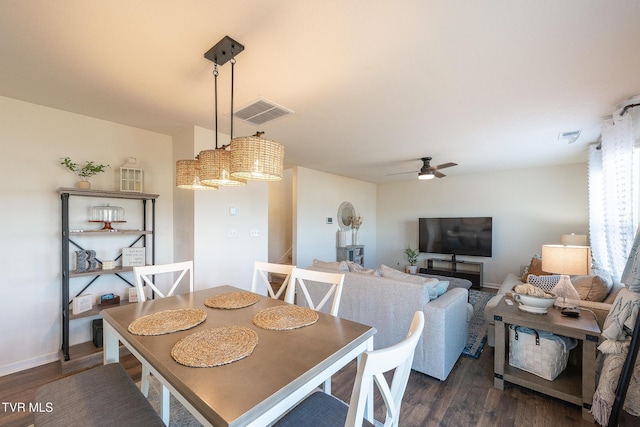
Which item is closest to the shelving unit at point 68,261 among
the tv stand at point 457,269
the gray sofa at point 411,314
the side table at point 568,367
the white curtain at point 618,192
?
the gray sofa at point 411,314

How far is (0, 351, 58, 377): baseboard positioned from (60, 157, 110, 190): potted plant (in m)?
1.58

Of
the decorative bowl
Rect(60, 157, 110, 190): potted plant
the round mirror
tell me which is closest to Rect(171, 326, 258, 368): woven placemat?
the decorative bowl

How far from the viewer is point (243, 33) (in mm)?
1497

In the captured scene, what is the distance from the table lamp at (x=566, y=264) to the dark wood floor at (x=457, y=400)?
0.81 metres

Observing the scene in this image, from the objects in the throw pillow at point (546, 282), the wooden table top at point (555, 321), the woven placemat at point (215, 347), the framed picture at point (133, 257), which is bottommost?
the wooden table top at point (555, 321)

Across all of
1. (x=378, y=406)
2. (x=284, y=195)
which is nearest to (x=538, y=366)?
(x=378, y=406)

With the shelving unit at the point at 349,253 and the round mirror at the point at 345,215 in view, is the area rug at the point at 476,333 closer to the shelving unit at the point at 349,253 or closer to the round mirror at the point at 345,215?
the shelving unit at the point at 349,253

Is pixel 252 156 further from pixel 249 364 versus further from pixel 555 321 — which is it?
pixel 555 321

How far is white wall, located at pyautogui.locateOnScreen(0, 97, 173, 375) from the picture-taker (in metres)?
2.29

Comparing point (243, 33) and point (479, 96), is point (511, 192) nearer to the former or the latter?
point (479, 96)

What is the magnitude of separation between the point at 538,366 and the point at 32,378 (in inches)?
161

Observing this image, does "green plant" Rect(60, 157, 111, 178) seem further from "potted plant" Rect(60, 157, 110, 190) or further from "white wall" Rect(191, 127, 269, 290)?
"white wall" Rect(191, 127, 269, 290)

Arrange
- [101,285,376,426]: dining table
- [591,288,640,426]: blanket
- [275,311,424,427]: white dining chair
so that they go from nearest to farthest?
1. [275,311,424,427]: white dining chair
2. [101,285,376,426]: dining table
3. [591,288,640,426]: blanket

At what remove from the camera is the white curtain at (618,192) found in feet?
7.98
